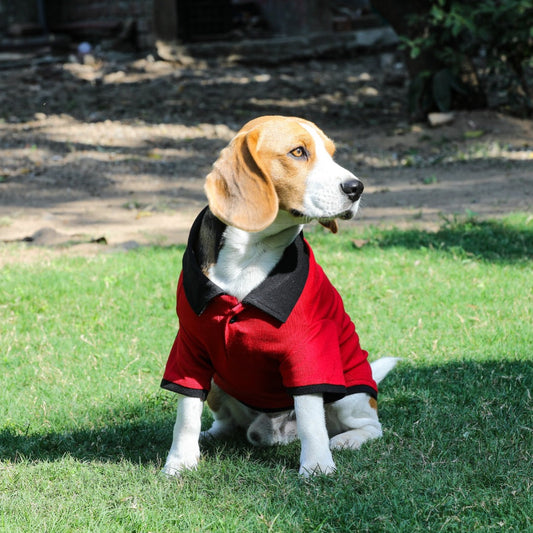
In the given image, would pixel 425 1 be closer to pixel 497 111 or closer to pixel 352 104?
pixel 497 111

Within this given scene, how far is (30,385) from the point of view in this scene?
4.35m

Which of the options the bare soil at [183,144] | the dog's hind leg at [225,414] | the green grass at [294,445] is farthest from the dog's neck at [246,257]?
the bare soil at [183,144]

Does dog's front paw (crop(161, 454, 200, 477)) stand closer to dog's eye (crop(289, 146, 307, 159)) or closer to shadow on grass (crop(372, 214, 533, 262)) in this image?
dog's eye (crop(289, 146, 307, 159))

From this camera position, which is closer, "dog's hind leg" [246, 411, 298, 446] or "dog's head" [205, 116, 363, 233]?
"dog's head" [205, 116, 363, 233]

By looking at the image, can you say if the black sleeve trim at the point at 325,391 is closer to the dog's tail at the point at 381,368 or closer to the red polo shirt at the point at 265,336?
the red polo shirt at the point at 265,336

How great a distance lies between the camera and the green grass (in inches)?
116

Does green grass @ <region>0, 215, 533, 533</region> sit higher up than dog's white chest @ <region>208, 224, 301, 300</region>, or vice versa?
dog's white chest @ <region>208, 224, 301, 300</region>

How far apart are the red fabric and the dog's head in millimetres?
321

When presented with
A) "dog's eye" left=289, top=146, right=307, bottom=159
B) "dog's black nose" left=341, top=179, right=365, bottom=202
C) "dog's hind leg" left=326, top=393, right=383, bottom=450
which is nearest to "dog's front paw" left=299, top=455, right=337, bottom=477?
"dog's hind leg" left=326, top=393, right=383, bottom=450

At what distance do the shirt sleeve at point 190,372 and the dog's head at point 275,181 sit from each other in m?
0.57

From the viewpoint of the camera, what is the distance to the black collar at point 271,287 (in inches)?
121

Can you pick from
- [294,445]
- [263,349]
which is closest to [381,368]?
[294,445]

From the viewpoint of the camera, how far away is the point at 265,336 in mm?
3096

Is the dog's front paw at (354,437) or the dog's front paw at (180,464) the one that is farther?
the dog's front paw at (354,437)
